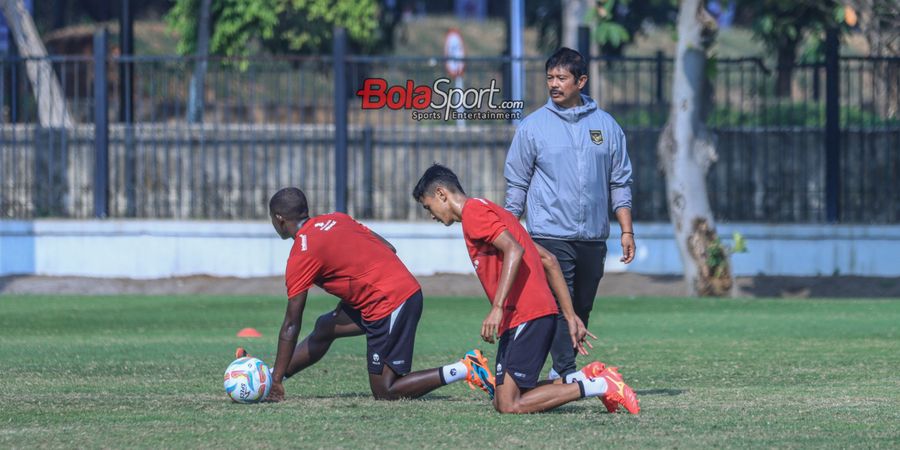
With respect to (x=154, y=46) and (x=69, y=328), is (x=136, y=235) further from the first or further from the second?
(x=154, y=46)

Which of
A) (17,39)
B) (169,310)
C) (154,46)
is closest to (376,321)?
(169,310)

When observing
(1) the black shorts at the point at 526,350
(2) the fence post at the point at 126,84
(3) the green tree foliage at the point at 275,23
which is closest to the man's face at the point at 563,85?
(1) the black shorts at the point at 526,350

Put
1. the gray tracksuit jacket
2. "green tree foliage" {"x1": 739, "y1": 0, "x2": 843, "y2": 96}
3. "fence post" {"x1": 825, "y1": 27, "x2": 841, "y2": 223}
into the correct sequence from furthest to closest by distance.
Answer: "green tree foliage" {"x1": 739, "y1": 0, "x2": 843, "y2": 96} < "fence post" {"x1": 825, "y1": 27, "x2": 841, "y2": 223} < the gray tracksuit jacket

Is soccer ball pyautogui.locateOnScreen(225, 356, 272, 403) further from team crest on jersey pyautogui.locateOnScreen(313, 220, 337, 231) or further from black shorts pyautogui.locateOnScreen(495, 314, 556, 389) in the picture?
black shorts pyautogui.locateOnScreen(495, 314, 556, 389)

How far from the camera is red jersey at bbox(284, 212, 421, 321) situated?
8.03 meters

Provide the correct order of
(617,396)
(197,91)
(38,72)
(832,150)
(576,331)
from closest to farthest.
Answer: (617,396) < (576,331) < (832,150) < (38,72) < (197,91)

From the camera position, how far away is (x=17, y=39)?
71.7ft

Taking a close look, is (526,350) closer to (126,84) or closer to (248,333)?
(248,333)

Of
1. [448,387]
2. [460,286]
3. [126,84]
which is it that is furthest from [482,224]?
[126,84]

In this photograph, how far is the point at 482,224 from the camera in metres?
7.25

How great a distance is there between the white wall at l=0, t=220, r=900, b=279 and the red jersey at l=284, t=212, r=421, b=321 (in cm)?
929

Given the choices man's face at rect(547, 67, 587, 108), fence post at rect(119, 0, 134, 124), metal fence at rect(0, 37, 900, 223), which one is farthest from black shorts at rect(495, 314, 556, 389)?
fence post at rect(119, 0, 134, 124)

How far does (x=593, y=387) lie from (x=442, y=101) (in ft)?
37.1

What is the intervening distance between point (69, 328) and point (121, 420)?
5.85 metres
